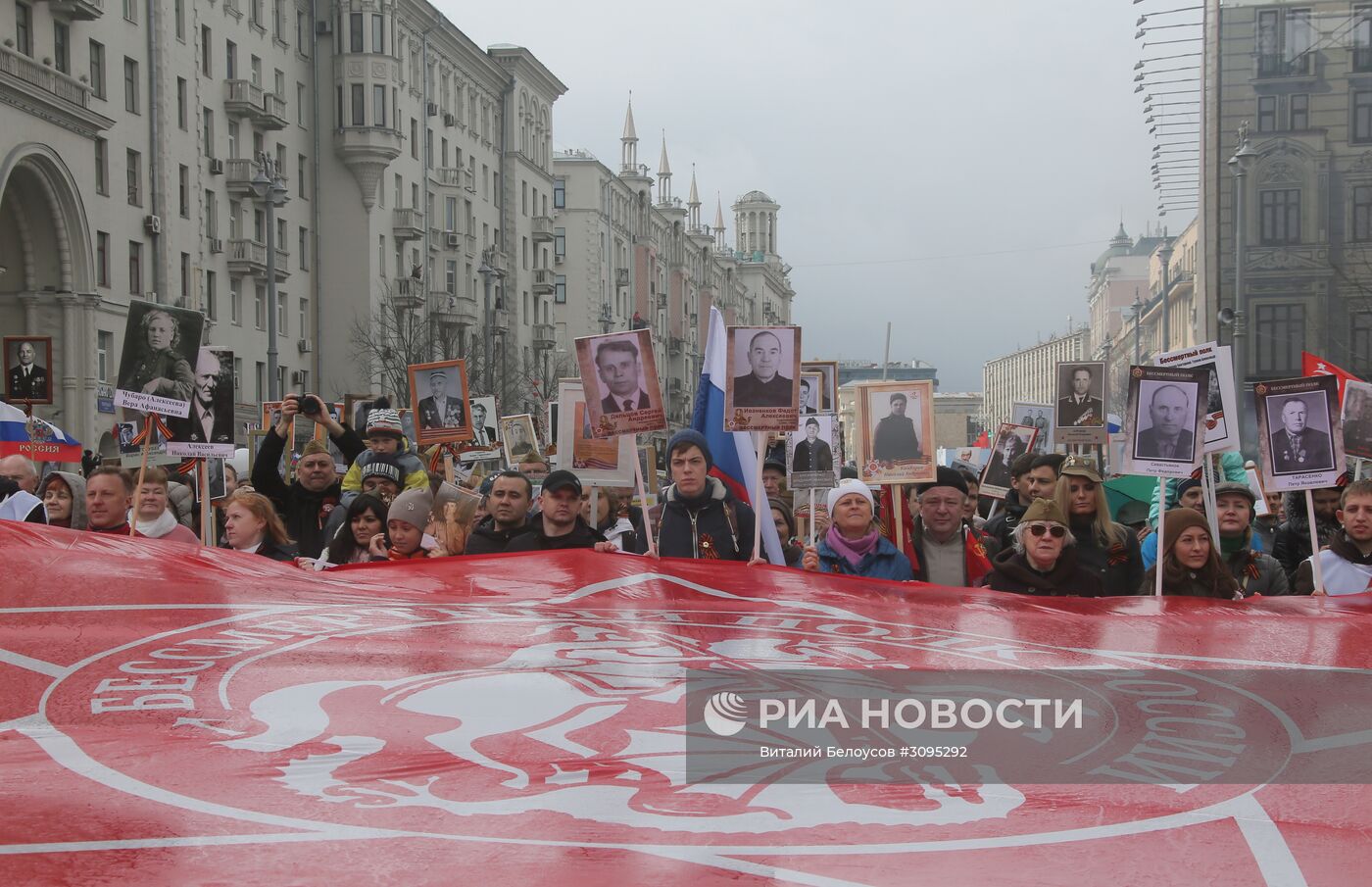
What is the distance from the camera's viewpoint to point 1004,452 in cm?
1412

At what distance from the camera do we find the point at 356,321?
5456 centimetres

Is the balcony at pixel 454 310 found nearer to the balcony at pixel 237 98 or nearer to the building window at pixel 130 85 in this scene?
the balcony at pixel 237 98

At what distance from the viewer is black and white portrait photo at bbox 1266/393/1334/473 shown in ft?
26.9

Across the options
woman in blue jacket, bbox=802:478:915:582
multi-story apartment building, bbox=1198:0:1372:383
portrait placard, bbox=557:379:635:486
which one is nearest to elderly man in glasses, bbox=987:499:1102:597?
woman in blue jacket, bbox=802:478:915:582

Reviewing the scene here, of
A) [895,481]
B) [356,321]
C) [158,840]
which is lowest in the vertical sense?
[158,840]

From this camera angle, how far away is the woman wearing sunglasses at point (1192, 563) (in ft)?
24.2

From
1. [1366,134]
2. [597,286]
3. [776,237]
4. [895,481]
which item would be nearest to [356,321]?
[1366,134]

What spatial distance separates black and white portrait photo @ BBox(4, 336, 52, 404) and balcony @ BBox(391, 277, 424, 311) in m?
42.5

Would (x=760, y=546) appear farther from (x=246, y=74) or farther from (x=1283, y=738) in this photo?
(x=246, y=74)

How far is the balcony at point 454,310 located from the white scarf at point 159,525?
52.0 meters

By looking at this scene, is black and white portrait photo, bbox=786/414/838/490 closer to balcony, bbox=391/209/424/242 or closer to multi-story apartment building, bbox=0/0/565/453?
multi-story apartment building, bbox=0/0/565/453

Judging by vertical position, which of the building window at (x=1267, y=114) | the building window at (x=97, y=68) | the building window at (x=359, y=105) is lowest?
the building window at (x=1267, y=114)

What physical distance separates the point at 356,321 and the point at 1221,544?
48.1 metres
